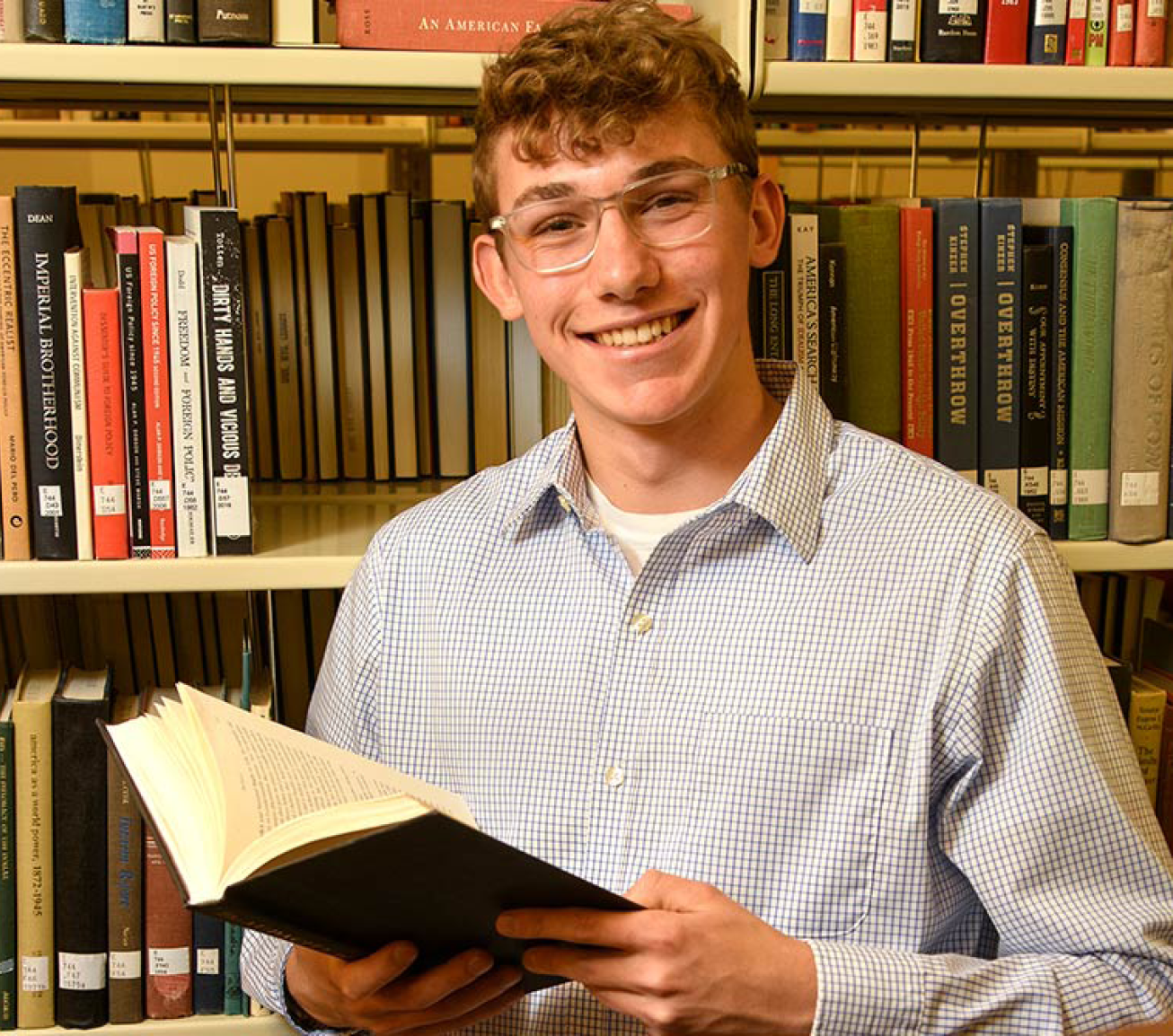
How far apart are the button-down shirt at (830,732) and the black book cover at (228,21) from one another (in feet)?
1.40

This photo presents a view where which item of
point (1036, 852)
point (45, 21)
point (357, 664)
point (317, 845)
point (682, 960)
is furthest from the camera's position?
point (357, 664)

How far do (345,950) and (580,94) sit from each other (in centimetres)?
64

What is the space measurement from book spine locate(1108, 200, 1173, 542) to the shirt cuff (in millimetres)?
503

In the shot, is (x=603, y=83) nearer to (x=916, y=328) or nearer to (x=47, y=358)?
(x=916, y=328)

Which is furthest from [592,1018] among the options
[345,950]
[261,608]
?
[261,608]

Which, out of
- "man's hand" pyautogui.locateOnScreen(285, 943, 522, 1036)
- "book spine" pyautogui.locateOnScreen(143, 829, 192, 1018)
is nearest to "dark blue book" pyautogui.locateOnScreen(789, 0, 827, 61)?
"man's hand" pyautogui.locateOnScreen(285, 943, 522, 1036)

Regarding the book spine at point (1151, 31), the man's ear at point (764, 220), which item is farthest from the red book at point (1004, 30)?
the man's ear at point (764, 220)

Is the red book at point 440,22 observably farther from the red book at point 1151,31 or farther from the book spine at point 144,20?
the red book at point 1151,31

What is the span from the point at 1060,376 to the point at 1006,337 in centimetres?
6

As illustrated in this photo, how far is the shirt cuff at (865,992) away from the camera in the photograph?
958mm

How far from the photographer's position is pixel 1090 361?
4.16 ft

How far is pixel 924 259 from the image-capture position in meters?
1.26

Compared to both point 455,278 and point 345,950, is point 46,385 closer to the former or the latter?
point 455,278

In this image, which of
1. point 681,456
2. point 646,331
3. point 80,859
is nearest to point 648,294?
point 646,331
